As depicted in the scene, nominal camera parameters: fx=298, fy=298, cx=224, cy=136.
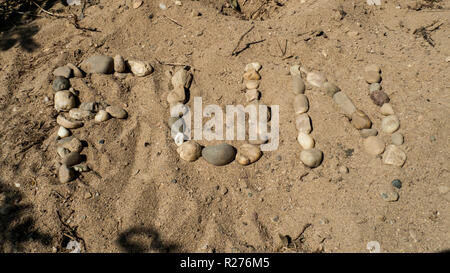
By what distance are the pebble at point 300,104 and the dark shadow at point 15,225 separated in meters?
2.18

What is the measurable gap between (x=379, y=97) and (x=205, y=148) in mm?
1608

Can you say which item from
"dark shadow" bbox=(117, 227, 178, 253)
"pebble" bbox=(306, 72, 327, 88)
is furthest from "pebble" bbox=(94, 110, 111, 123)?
"pebble" bbox=(306, 72, 327, 88)

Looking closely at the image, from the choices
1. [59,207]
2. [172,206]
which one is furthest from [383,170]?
[59,207]

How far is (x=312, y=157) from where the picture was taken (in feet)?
7.85

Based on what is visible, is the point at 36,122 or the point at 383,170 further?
the point at 36,122

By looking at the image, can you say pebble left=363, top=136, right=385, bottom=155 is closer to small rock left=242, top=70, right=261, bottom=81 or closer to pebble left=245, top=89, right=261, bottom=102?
pebble left=245, top=89, right=261, bottom=102

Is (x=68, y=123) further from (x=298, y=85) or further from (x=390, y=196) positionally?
(x=390, y=196)

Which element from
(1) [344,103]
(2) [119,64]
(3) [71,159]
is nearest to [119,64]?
(2) [119,64]

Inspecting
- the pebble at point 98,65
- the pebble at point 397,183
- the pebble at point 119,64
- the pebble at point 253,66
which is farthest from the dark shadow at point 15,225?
the pebble at point 397,183

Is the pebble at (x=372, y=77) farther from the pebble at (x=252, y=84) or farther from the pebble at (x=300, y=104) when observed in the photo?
the pebble at (x=252, y=84)

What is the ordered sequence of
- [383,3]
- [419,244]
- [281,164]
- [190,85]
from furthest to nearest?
[383,3] < [190,85] < [281,164] < [419,244]

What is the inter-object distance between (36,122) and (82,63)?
0.70 m
